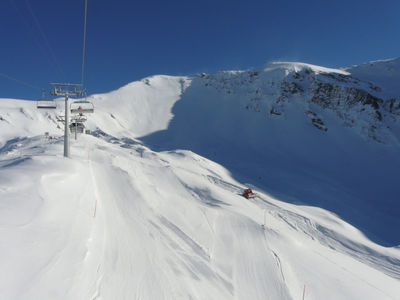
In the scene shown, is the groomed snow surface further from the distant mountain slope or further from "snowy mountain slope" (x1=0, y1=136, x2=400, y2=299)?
the distant mountain slope

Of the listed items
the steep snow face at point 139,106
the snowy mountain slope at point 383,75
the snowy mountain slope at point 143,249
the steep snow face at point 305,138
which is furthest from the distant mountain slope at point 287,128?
the snowy mountain slope at point 143,249

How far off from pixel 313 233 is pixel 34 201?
46.5 ft

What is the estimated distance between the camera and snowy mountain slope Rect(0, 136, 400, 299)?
A: 15.0 ft

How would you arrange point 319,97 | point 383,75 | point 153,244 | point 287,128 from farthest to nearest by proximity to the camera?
1. point 383,75
2. point 319,97
3. point 287,128
4. point 153,244

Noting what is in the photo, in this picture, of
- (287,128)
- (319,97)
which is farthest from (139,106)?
(319,97)

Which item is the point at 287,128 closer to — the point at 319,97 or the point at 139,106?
the point at 319,97

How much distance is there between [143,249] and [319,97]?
175ft

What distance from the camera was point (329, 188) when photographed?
2673 centimetres

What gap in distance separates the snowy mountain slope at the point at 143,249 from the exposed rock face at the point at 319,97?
1494 inches

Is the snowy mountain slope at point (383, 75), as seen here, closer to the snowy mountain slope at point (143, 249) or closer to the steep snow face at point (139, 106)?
the steep snow face at point (139, 106)

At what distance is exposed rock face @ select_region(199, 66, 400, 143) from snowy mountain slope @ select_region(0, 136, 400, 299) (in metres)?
37.9

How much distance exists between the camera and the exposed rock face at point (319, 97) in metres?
42.7

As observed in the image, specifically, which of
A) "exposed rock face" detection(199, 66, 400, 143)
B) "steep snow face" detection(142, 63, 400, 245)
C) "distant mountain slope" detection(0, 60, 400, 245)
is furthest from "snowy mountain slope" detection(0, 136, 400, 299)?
"exposed rock face" detection(199, 66, 400, 143)

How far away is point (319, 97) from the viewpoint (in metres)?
49.1
